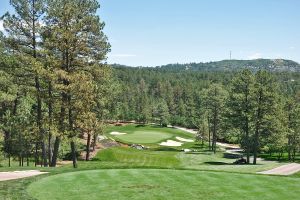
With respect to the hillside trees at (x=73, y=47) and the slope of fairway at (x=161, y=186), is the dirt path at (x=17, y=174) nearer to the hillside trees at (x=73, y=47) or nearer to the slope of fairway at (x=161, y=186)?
the slope of fairway at (x=161, y=186)

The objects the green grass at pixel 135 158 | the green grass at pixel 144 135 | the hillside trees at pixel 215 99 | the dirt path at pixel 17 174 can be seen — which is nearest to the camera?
the dirt path at pixel 17 174

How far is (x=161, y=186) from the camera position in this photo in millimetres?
20344

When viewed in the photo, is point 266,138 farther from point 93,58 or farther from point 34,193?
point 34,193

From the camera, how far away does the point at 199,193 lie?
19.0 meters

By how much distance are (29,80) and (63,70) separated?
14.5 feet

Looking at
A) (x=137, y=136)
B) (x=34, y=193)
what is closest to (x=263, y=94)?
(x=34, y=193)

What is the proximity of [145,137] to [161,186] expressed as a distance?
254 ft

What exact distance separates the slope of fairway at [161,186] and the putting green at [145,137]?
65694 mm

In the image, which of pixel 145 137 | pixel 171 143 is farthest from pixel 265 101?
pixel 145 137

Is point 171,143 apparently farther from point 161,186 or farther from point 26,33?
point 161,186

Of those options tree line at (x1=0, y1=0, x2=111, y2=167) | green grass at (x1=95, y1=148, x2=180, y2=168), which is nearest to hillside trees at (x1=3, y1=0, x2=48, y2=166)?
tree line at (x1=0, y1=0, x2=111, y2=167)

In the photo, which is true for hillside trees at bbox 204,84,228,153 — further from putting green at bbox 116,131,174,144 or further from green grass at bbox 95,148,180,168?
putting green at bbox 116,131,174,144

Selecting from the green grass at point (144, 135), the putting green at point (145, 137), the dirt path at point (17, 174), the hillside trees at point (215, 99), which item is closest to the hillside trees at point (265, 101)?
the hillside trees at point (215, 99)

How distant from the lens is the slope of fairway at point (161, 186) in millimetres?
18422
